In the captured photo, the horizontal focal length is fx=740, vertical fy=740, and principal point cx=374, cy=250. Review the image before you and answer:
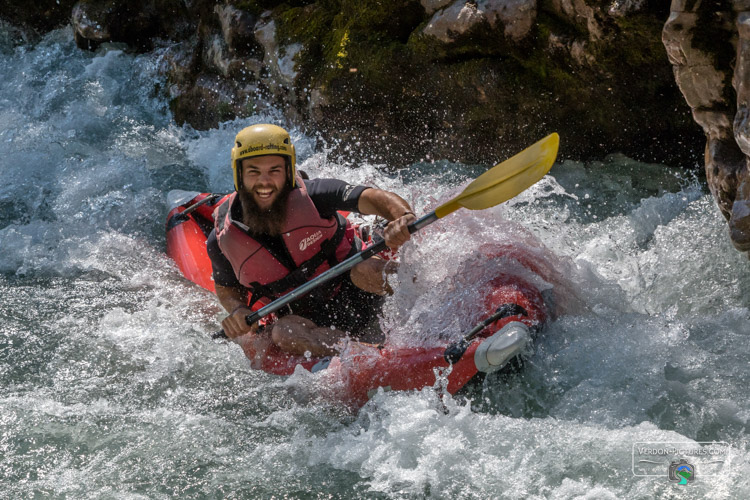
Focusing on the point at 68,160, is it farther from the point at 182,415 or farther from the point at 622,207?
the point at 622,207

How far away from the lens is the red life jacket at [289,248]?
400 cm

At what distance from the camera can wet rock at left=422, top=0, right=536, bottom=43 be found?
4953 mm

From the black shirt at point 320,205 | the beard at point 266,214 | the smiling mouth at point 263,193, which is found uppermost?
the smiling mouth at point 263,193

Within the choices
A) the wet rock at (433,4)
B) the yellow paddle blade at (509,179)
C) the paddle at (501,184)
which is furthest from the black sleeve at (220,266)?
the wet rock at (433,4)

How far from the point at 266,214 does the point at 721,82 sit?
2.29 metres

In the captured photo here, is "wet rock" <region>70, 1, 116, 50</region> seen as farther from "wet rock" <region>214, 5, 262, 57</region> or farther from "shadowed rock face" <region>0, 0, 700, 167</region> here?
"wet rock" <region>214, 5, 262, 57</region>

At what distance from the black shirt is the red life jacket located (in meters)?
0.05

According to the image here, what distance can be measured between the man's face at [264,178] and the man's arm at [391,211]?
18.0 inches

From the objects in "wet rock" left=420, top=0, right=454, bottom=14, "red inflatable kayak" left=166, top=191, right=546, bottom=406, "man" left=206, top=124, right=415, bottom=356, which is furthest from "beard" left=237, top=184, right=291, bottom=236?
"wet rock" left=420, top=0, right=454, bottom=14

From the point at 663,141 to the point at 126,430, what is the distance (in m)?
3.95

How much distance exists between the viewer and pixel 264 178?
12.9 ft

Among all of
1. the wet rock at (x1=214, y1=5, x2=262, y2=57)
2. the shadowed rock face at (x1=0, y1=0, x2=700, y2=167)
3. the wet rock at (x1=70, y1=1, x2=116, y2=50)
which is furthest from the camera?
the wet rock at (x1=70, y1=1, x2=116, y2=50)

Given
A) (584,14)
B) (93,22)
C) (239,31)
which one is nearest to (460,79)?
(584,14)

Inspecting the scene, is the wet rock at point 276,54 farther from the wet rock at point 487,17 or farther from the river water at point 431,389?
the wet rock at point 487,17
